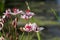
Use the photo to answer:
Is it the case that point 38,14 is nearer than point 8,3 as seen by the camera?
Yes

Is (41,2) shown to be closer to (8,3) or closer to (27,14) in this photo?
(8,3)

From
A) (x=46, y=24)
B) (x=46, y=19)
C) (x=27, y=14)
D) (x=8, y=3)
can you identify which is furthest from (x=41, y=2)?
(x=27, y=14)

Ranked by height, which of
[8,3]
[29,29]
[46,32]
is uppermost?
[8,3]

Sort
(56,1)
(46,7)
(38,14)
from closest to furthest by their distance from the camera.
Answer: (38,14) < (46,7) < (56,1)

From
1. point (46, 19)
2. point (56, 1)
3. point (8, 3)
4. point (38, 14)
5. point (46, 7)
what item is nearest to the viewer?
point (46, 19)

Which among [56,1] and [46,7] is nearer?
[46,7]

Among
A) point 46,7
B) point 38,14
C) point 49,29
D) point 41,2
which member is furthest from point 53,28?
point 41,2

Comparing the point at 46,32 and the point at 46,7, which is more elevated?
the point at 46,7

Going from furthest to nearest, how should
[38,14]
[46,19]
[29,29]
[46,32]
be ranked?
1. [38,14]
2. [46,19]
3. [46,32]
4. [29,29]

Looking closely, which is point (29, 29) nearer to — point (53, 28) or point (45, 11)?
point (53, 28)
